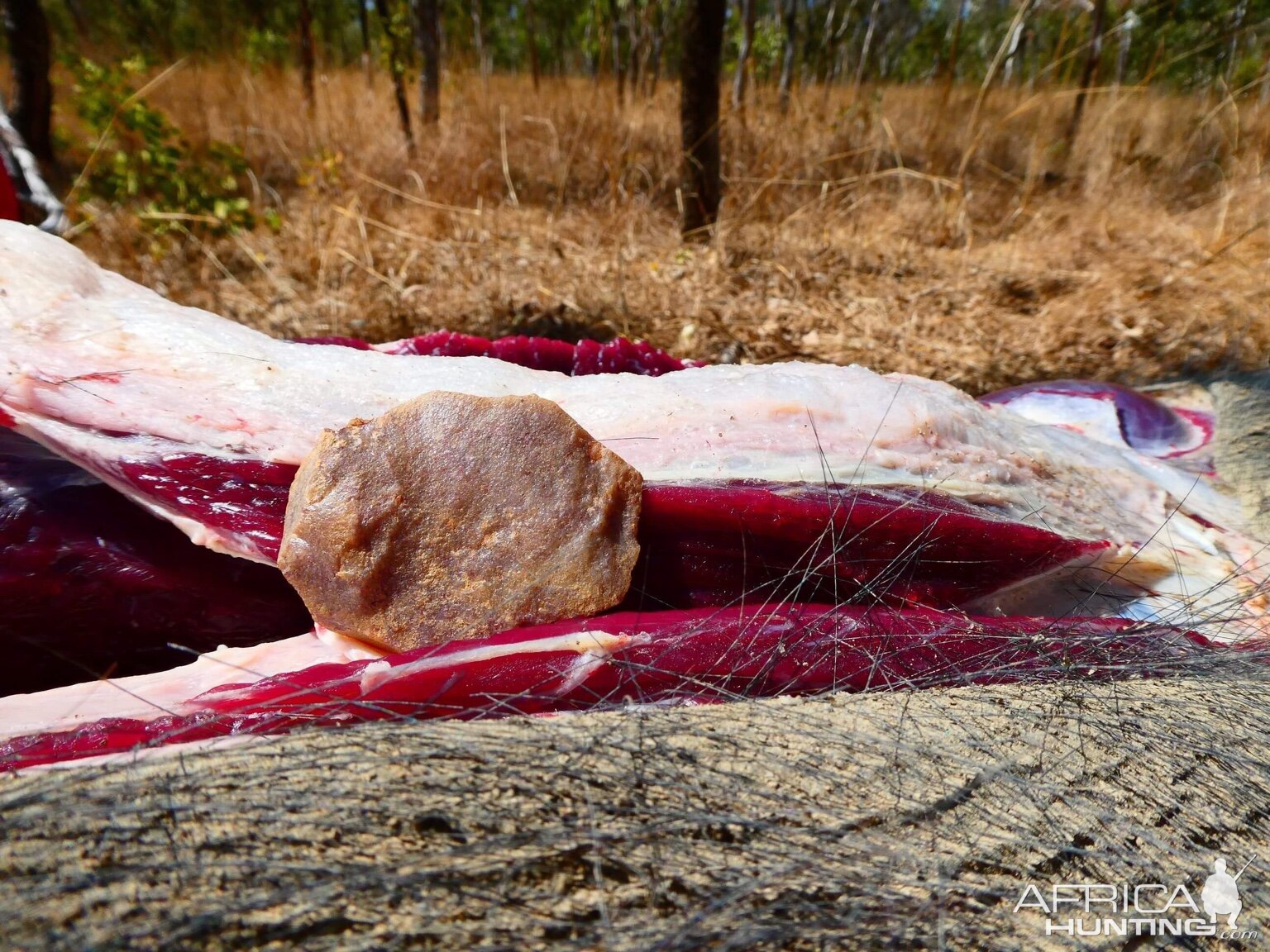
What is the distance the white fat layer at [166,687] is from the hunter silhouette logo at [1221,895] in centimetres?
84

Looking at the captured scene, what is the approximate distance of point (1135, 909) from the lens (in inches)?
24.3

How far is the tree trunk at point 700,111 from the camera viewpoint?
312 centimetres

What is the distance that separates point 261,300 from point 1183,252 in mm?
3762

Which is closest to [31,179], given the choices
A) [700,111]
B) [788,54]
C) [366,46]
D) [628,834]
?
[628,834]

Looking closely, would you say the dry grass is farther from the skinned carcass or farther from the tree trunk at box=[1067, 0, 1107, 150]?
the skinned carcass

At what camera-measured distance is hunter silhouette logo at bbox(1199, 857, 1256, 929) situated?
25.0 inches

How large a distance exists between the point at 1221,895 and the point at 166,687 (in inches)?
43.2

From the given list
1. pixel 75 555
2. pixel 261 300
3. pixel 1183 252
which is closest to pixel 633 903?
pixel 75 555

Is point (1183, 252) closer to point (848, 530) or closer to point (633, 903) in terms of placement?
point (848, 530)

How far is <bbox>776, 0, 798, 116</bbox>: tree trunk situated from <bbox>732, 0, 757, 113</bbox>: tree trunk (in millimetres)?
257

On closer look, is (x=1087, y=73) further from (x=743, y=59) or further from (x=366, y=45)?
(x=366, y=45)

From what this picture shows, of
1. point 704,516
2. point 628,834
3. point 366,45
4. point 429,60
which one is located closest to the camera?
point 628,834

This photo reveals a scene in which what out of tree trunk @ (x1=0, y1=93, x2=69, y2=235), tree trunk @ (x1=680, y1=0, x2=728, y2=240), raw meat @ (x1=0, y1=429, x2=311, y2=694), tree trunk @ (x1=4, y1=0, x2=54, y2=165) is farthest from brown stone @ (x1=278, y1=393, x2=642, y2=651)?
tree trunk @ (x1=4, y1=0, x2=54, y2=165)

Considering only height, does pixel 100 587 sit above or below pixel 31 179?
below
